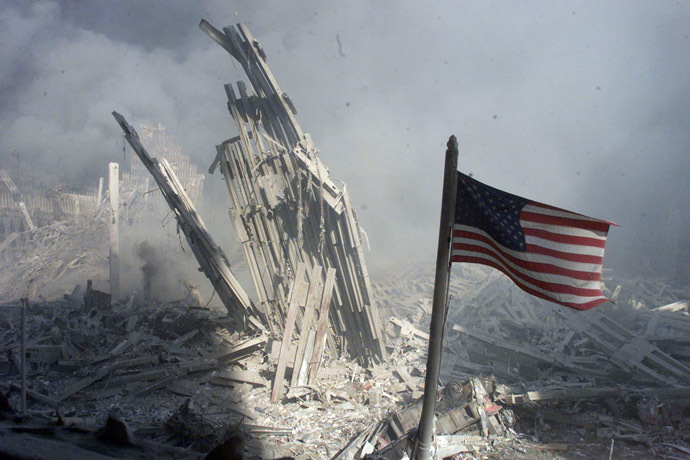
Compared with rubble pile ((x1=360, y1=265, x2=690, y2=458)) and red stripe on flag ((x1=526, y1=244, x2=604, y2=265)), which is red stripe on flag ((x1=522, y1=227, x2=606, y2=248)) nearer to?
red stripe on flag ((x1=526, y1=244, x2=604, y2=265))

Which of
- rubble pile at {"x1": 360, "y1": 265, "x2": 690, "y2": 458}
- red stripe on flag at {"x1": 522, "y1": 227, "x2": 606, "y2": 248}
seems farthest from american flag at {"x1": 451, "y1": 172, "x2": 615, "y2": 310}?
rubble pile at {"x1": 360, "y1": 265, "x2": 690, "y2": 458}

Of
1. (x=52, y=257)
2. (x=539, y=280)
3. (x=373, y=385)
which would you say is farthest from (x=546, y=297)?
(x=52, y=257)

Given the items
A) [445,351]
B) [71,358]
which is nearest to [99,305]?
[71,358]

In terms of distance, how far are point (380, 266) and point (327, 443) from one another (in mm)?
16351

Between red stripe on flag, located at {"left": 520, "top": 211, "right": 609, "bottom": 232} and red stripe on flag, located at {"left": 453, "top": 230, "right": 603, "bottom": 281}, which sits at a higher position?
red stripe on flag, located at {"left": 520, "top": 211, "right": 609, "bottom": 232}

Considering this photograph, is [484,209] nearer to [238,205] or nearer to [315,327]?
[315,327]

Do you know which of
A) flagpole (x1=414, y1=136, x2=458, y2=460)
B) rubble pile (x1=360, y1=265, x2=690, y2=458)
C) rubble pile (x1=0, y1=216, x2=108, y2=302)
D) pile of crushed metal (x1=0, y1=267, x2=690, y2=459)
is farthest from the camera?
rubble pile (x1=0, y1=216, x2=108, y2=302)

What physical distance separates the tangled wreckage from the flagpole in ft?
8.45

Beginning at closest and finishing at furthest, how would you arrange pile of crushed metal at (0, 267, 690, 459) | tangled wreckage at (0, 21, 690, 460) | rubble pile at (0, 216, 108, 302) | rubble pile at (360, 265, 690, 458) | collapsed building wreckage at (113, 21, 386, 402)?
pile of crushed metal at (0, 267, 690, 459), tangled wreckage at (0, 21, 690, 460), rubble pile at (360, 265, 690, 458), collapsed building wreckage at (113, 21, 386, 402), rubble pile at (0, 216, 108, 302)

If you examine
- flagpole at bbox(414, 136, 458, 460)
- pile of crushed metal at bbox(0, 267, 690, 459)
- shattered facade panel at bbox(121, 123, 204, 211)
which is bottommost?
pile of crushed metal at bbox(0, 267, 690, 459)

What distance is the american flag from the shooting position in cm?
281

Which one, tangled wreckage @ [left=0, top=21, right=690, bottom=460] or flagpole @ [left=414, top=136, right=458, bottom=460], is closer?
flagpole @ [left=414, top=136, right=458, bottom=460]

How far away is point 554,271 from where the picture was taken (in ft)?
9.46

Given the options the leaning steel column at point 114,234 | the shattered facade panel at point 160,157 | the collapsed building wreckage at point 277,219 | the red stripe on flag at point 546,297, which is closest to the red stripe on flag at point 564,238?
the red stripe on flag at point 546,297
